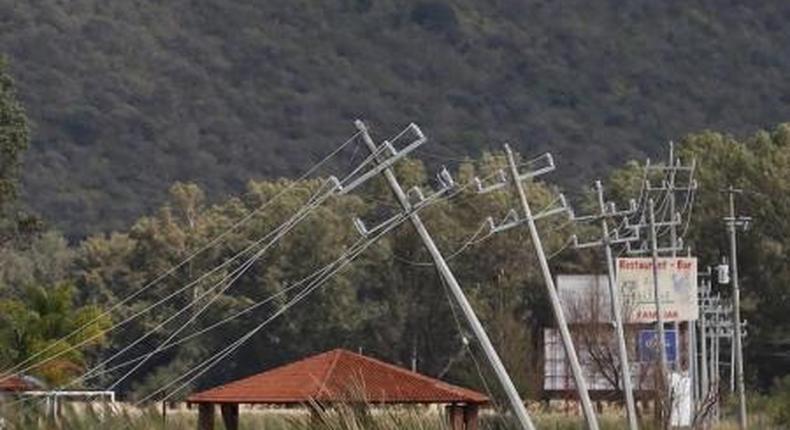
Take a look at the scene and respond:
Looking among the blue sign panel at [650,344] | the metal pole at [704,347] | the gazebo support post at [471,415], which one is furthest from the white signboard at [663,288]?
the gazebo support post at [471,415]

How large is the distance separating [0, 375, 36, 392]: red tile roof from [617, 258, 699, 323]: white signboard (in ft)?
64.3

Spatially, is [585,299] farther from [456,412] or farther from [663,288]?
[456,412]

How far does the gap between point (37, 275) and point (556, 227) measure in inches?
1391

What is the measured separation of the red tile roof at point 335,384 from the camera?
4334 centimetres

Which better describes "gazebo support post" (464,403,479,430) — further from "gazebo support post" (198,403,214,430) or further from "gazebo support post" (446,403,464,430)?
"gazebo support post" (198,403,214,430)

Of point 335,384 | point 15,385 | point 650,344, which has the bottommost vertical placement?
point 650,344

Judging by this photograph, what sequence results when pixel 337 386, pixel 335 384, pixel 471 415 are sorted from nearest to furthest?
pixel 337 386 → pixel 335 384 → pixel 471 415

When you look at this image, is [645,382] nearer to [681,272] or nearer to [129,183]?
[681,272]

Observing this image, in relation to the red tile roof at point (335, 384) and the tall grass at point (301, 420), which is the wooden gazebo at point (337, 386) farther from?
the tall grass at point (301, 420)

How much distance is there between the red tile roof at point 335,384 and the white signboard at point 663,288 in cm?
2492

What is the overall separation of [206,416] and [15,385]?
8716 mm

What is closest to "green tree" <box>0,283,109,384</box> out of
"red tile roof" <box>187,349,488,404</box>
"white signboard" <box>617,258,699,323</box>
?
"white signboard" <box>617,258,699,323</box>

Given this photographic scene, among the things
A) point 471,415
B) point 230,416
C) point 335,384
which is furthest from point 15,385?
point 335,384

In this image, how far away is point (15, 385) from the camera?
5441 centimetres
